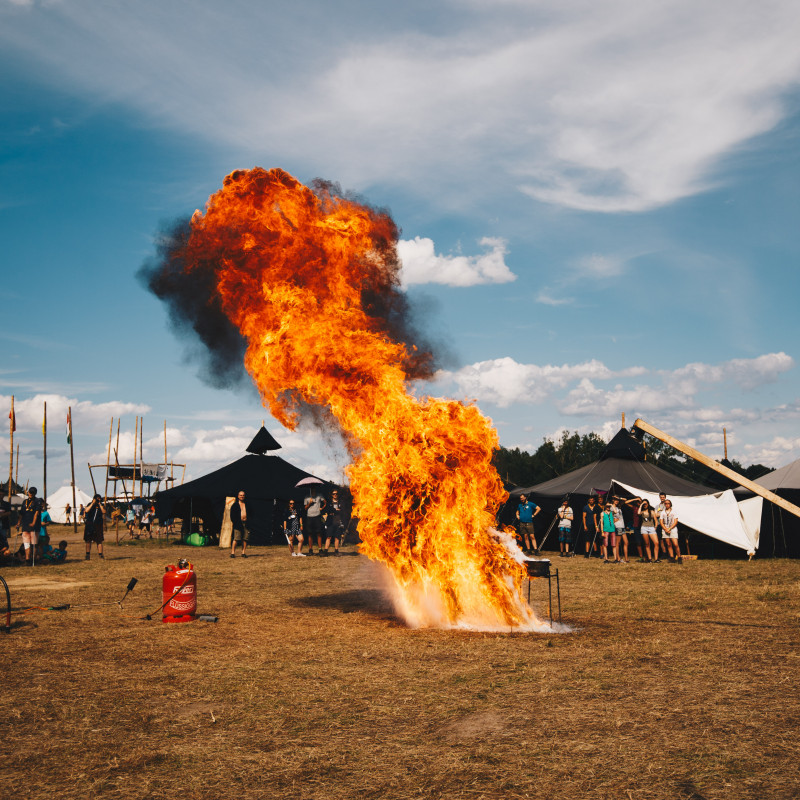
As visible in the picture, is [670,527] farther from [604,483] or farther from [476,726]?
[476,726]

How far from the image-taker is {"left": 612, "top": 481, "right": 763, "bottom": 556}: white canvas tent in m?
23.4

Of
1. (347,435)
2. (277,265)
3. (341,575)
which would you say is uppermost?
(277,265)

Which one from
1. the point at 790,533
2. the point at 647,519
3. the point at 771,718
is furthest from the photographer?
the point at 790,533

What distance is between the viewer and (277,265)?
40.1 ft

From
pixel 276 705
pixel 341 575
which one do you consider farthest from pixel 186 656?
pixel 341 575

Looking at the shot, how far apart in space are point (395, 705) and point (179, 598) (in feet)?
18.8

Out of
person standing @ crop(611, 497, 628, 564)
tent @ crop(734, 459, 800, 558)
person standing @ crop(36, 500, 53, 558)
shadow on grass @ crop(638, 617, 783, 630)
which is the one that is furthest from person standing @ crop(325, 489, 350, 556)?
tent @ crop(734, 459, 800, 558)

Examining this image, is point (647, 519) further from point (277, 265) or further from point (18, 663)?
point (18, 663)

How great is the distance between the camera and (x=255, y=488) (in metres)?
30.7

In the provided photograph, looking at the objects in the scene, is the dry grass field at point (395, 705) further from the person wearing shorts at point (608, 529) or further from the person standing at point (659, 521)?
the person standing at point (659, 521)

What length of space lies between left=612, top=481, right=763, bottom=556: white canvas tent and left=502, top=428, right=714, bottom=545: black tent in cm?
144

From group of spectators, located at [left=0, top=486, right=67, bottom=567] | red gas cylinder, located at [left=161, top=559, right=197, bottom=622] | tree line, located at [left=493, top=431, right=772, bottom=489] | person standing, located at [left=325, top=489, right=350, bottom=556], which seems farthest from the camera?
tree line, located at [left=493, top=431, right=772, bottom=489]

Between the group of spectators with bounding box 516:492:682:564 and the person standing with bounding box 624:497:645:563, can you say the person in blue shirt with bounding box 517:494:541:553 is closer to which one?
the group of spectators with bounding box 516:492:682:564

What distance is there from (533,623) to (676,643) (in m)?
2.14
